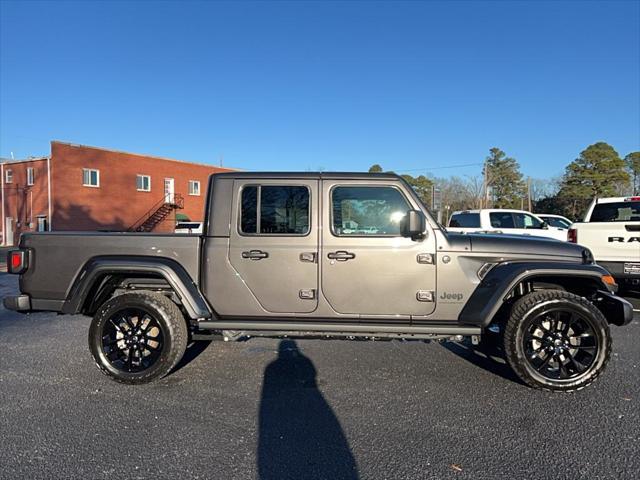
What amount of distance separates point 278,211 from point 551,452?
9.65 ft

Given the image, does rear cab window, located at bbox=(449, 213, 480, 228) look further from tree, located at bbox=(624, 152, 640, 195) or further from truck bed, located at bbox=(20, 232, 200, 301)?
tree, located at bbox=(624, 152, 640, 195)

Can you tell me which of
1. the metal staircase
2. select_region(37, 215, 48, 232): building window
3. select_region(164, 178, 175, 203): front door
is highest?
select_region(164, 178, 175, 203): front door

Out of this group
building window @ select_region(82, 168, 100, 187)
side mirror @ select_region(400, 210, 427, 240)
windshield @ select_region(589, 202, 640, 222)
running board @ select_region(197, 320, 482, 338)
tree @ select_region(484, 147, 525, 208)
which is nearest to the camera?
side mirror @ select_region(400, 210, 427, 240)

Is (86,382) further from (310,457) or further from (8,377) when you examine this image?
(310,457)

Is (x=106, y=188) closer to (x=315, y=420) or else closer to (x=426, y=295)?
(x=426, y=295)

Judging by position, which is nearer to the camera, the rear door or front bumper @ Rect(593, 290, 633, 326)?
front bumper @ Rect(593, 290, 633, 326)

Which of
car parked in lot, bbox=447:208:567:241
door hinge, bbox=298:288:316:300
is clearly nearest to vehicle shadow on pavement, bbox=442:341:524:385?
door hinge, bbox=298:288:316:300

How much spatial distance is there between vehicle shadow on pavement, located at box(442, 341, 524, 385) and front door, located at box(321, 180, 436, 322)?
3.91ft

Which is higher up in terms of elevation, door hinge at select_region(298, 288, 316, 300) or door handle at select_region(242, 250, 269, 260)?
door handle at select_region(242, 250, 269, 260)

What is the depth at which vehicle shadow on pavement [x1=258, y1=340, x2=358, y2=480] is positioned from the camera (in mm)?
2625

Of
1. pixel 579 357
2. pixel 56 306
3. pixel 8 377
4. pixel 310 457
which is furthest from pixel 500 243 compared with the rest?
pixel 8 377

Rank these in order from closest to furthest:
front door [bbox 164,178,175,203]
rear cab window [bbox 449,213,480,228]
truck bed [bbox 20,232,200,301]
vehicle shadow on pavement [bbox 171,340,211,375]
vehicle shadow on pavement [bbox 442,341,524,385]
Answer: truck bed [bbox 20,232,200,301], vehicle shadow on pavement [bbox 442,341,524,385], vehicle shadow on pavement [bbox 171,340,211,375], rear cab window [bbox 449,213,480,228], front door [bbox 164,178,175,203]

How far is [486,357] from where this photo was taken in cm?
483

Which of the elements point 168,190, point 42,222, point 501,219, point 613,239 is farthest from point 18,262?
point 168,190
